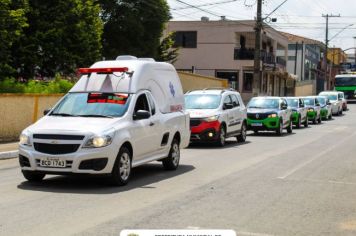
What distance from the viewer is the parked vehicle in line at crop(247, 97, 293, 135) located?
24844mm

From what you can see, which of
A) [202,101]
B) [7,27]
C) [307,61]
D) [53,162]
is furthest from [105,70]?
[307,61]

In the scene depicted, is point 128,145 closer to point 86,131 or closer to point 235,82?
point 86,131

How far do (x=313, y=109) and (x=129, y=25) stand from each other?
46.2ft

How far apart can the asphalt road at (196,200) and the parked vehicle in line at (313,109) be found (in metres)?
20.4

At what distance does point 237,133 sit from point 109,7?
23473 millimetres

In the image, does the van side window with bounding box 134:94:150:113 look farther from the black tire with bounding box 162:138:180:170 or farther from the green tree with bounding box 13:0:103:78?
the green tree with bounding box 13:0:103:78

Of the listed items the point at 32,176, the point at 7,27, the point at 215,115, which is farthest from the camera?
the point at 7,27

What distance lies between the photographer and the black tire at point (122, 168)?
998cm

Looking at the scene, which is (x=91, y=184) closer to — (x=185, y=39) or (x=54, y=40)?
(x=54, y=40)

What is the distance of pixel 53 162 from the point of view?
31.7ft

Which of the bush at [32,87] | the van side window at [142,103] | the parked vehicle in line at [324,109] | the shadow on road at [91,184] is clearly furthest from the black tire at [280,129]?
Result: the van side window at [142,103]

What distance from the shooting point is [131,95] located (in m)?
11.1

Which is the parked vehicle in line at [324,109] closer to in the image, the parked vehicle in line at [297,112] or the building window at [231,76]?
the parked vehicle in line at [297,112]

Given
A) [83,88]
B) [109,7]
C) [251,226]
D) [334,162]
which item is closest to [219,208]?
[251,226]
